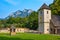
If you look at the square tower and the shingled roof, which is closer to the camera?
the shingled roof

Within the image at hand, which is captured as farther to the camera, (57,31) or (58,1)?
(58,1)

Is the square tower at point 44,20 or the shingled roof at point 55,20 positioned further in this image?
the square tower at point 44,20

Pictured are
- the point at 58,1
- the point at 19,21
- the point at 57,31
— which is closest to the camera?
the point at 57,31

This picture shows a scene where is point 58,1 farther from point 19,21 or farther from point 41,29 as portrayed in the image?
point 19,21

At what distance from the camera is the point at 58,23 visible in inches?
1901

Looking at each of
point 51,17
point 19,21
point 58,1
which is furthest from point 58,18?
point 19,21

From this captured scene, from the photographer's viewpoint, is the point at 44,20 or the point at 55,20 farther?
the point at 44,20

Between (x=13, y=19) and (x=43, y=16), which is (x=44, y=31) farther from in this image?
(x=13, y=19)

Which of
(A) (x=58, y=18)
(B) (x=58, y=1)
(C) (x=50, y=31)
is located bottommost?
(C) (x=50, y=31)

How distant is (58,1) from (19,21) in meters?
30.7

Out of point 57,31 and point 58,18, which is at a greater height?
point 58,18

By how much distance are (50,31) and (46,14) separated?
5109 millimetres

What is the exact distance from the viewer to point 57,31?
4769 centimetres

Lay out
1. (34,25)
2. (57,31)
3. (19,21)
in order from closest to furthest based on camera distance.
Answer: (57,31), (34,25), (19,21)
